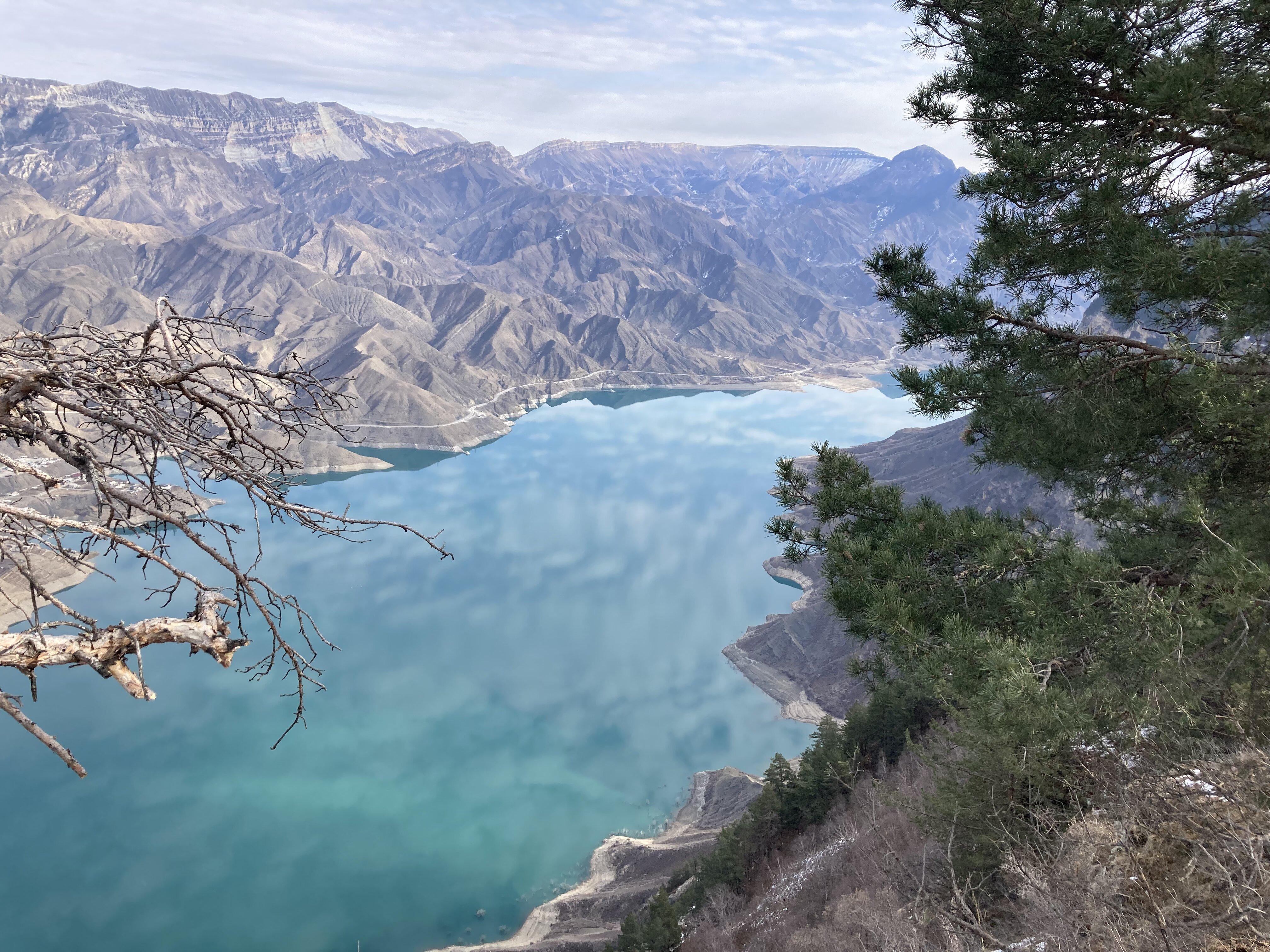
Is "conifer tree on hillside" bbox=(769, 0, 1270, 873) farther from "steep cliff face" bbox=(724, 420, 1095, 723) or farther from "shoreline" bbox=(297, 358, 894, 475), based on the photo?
"shoreline" bbox=(297, 358, 894, 475)

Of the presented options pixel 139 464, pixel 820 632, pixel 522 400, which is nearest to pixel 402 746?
pixel 820 632

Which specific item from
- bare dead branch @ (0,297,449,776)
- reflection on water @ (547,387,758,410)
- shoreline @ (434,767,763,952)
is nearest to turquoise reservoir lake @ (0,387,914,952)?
shoreline @ (434,767,763,952)

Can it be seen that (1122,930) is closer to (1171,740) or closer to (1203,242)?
(1171,740)

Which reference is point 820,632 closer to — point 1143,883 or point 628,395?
point 1143,883

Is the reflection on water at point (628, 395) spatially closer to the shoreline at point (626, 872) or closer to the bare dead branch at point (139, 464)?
the shoreline at point (626, 872)

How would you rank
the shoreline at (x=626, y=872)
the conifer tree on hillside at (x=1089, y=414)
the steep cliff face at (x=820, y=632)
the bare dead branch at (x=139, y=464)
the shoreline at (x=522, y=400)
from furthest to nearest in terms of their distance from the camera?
1. the shoreline at (x=522, y=400)
2. the steep cliff face at (x=820, y=632)
3. the shoreline at (x=626, y=872)
4. the conifer tree on hillside at (x=1089, y=414)
5. the bare dead branch at (x=139, y=464)

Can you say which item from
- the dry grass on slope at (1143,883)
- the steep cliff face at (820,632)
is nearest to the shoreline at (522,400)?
the steep cliff face at (820,632)

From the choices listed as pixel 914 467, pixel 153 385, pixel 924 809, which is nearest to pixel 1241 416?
pixel 153 385

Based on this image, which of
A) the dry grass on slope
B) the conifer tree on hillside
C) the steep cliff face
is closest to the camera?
the dry grass on slope
